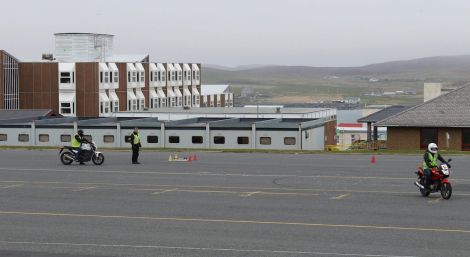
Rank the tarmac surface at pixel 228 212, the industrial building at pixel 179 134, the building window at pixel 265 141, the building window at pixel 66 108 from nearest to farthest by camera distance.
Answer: the tarmac surface at pixel 228 212
the industrial building at pixel 179 134
the building window at pixel 265 141
the building window at pixel 66 108

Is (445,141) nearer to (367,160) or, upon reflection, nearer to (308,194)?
(367,160)

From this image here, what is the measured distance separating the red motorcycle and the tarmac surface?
295 mm

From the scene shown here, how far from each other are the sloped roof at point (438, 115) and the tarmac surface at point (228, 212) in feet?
79.5

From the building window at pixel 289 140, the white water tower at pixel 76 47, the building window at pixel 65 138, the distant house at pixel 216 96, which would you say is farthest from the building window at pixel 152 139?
the distant house at pixel 216 96

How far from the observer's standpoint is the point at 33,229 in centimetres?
1850

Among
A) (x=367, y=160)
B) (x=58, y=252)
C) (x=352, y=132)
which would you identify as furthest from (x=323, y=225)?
(x=352, y=132)

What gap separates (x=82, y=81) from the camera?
328ft

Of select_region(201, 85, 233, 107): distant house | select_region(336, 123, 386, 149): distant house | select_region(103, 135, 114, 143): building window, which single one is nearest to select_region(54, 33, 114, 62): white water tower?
select_region(201, 85, 233, 107): distant house

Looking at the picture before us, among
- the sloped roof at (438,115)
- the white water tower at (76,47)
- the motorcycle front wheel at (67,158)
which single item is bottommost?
the motorcycle front wheel at (67,158)

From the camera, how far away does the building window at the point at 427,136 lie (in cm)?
5944

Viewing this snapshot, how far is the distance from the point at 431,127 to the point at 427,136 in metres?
0.72

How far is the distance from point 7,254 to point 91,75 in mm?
85074

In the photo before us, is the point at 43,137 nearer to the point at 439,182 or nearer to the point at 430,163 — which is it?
the point at 430,163

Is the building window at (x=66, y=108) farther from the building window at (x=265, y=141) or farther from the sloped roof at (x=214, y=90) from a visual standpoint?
the sloped roof at (x=214, y=90)
